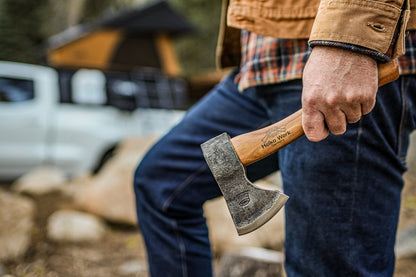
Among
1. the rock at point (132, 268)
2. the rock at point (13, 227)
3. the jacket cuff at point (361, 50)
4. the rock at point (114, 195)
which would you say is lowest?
the rock at point (114, 195)

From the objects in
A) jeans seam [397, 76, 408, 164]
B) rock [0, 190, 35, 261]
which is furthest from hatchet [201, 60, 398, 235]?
rock [0, 190, 35, 261]

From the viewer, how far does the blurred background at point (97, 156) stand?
270cm

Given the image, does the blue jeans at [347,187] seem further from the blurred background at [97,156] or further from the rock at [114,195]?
the rock at [114,195]

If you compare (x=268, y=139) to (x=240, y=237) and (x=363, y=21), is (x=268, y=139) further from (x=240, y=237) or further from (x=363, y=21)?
(x=240, y=237)

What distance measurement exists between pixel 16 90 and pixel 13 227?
265 centimetres

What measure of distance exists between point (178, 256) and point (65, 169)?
4308 millimetres

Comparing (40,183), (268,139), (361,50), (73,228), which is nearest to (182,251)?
(268,139)

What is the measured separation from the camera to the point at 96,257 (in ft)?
9.59

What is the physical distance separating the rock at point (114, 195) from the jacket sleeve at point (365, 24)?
9.94ft

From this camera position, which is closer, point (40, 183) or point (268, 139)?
point (268, 139)

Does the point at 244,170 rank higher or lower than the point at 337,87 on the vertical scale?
lower

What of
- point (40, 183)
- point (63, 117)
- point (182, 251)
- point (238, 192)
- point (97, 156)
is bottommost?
point (97, 156)

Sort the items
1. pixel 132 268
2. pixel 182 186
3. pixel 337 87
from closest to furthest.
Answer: pixel 337 87 → pixel 182 186 → pixel 132 268

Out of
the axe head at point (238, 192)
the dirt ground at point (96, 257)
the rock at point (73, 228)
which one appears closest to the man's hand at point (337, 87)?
the axe head at point (238, 192)
